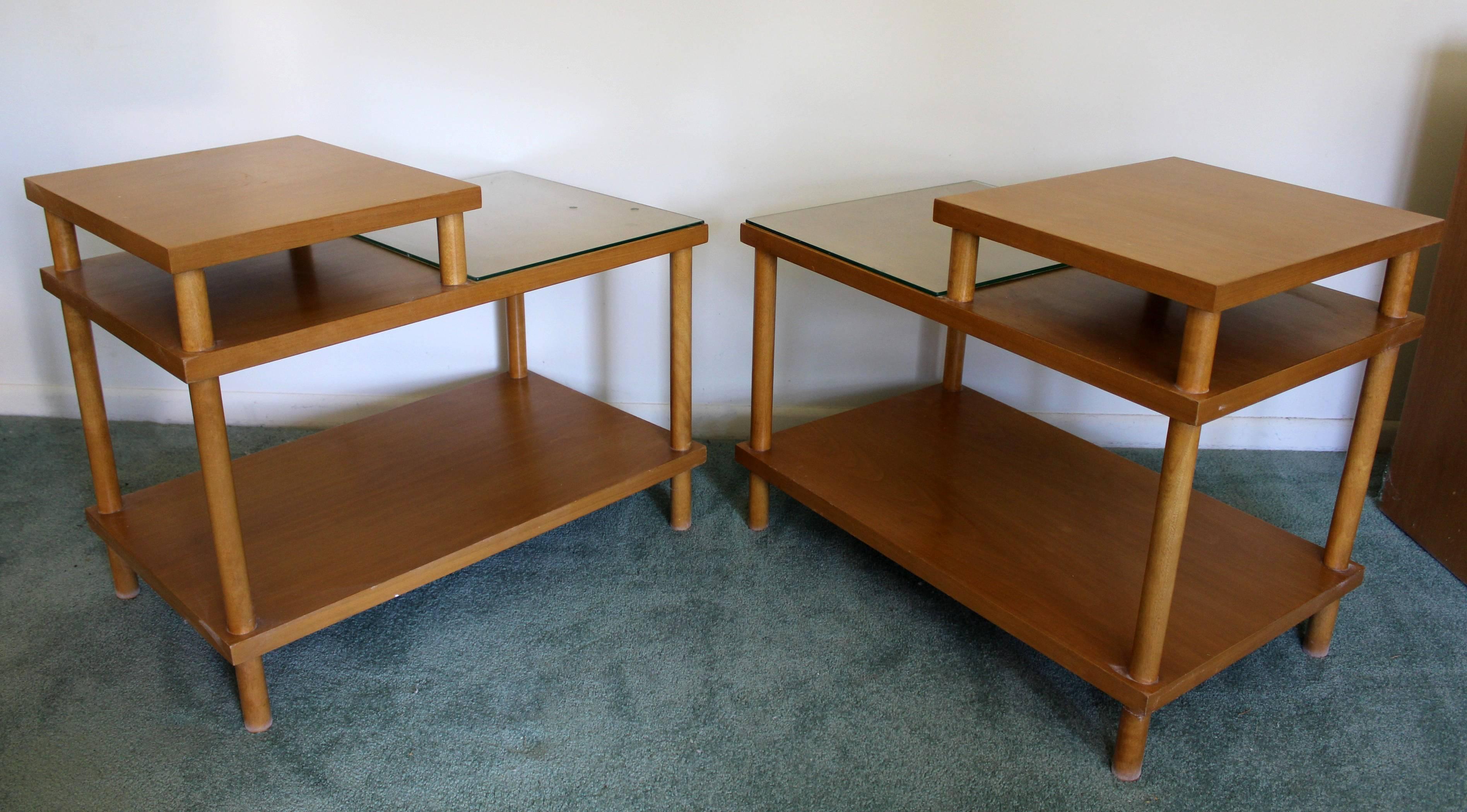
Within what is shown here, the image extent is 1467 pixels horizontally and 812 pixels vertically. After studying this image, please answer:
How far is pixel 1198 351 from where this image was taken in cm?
120

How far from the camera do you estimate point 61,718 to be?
1.51 metres

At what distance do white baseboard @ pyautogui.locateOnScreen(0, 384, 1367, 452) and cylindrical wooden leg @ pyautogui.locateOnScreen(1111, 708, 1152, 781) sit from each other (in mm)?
990

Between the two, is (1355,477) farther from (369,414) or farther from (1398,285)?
(369,414)

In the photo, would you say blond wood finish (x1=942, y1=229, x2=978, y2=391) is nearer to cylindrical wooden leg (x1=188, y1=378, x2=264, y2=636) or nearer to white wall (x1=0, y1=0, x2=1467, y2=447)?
white wall (x1=0, y1=0, x2=1467, y2=447)

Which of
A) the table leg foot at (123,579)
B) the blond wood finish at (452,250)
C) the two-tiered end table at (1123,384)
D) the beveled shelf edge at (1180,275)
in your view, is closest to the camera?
the beveled shelf edge at (1180,275)

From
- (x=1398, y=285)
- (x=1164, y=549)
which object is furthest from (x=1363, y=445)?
(x=1164, y=549)

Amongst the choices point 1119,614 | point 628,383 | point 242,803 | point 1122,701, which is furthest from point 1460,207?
point 242,803

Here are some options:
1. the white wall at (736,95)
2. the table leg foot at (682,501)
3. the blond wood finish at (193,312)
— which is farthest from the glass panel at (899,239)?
the blond wood finish at (193,312)

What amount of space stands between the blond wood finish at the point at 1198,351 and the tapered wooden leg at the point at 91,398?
55.2 inches

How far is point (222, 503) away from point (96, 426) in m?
0.45

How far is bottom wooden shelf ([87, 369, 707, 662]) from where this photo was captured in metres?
1.53

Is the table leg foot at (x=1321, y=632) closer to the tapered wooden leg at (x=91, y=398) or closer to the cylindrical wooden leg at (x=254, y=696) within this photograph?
the cylindrical wooden leg at (x=254, y=696)

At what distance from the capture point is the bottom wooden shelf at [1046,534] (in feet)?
4.76

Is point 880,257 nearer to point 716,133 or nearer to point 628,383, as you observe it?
point 716,133
